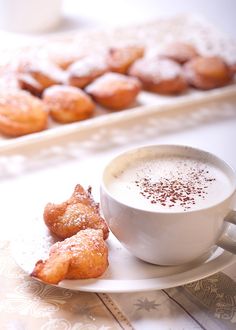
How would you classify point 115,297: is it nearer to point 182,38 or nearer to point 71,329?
point 71,329

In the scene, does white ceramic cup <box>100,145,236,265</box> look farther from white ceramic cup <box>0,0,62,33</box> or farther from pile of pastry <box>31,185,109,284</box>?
white ceramic cup <box>0,0,62,33</box>

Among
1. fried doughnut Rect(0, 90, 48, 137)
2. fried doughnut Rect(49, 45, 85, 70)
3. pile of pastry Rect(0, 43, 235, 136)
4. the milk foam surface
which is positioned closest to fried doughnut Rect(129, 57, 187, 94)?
pile of pastry Rect(0, 43, 235, 136)

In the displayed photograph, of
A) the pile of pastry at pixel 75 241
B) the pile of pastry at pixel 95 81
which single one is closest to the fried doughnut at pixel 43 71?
the pile of pastry at pixel 95 81

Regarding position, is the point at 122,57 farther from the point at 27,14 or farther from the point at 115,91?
the point at 27,14

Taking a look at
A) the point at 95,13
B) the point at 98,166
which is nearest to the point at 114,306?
the point at 98,166

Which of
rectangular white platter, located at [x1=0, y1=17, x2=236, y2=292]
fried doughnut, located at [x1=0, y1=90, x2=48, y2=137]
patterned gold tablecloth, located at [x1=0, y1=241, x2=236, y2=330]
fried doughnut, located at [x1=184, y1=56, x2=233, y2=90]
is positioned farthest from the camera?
fried doughnut, located at [x1=184, y1=56, x2=233, y2=90]
